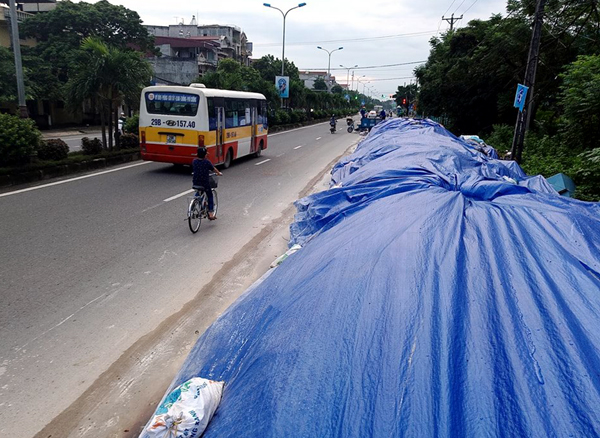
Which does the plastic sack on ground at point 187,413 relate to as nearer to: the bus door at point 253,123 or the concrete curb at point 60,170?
the concrete curb at point 60,170

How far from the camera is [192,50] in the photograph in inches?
2207

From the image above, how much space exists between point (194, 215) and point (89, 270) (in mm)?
2201

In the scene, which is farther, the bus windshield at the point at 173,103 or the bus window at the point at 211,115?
the bus window at the point at 211,115

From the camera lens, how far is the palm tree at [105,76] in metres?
13.4

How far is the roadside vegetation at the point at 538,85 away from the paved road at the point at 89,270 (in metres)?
6.02

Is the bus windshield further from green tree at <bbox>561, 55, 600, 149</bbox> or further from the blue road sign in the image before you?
green tree at <bbox>561, 55, 600, 149</bbox>

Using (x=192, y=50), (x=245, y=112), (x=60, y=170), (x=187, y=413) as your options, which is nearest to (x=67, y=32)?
(x=245, y=112)

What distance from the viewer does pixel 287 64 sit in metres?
64.7

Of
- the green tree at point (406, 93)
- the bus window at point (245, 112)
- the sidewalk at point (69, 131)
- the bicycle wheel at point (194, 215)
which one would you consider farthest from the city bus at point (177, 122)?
the green tree at point (406, 93)

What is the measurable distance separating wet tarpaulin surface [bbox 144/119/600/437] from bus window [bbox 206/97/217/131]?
32.5 feet

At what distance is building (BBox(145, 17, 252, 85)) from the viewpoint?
47531mm

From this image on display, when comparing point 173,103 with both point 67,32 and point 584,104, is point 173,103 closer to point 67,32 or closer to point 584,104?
point 584,104

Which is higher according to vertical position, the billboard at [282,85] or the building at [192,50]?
the building at [192,50]

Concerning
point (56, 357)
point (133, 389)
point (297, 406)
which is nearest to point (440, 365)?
point (297, 406)
